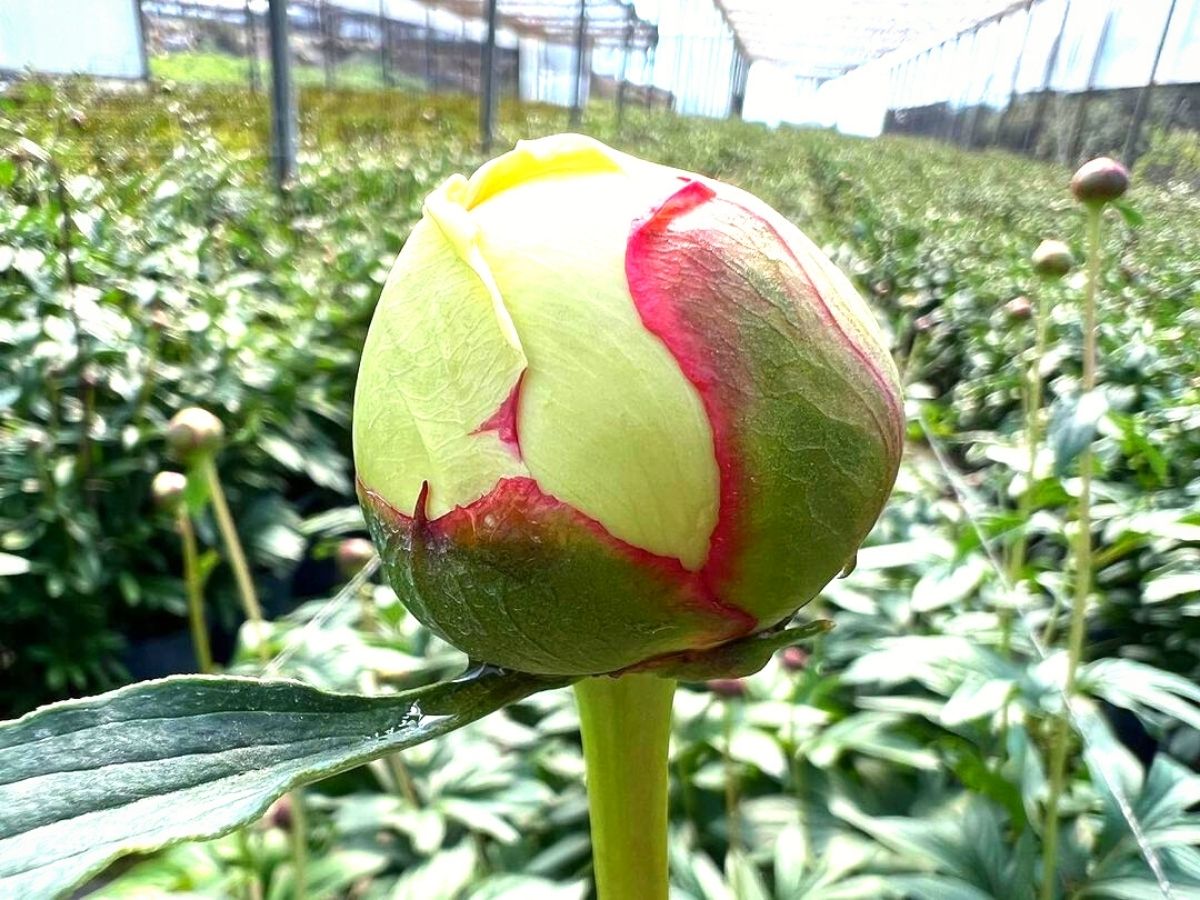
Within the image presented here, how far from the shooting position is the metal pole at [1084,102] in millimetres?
1870

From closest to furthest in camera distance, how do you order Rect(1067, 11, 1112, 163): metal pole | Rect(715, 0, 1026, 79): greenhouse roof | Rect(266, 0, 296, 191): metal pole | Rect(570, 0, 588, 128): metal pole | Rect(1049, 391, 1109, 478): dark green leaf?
Rect(1049, 391, 1109, 478): dark green leaf < Rect(1067, 11, 1112, 163): metal pole < Rect(266, 0, 296, 191): metal pole < Rect(570, 0, 588, 128): metal pole < Rect(715, 0, 1026, 79): greenhouse roof

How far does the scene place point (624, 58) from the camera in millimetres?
6008

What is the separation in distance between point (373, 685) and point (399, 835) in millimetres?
111

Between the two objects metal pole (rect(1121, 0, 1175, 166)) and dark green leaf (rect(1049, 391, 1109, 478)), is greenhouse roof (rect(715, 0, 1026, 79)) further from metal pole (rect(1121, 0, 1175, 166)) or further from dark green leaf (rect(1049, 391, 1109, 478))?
dark green leaf (rect(1049, 391, 1109, 478))

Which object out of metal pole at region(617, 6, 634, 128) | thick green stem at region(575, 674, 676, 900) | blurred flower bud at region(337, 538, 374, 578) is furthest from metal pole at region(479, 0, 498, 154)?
thick green stem at region(575, 674, 676, 900)

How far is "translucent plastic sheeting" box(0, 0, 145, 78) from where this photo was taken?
1.71 m

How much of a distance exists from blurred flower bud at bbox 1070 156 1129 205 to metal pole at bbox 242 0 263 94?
223 cm

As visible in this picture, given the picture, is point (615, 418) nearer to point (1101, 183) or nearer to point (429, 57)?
point (1101, 183)

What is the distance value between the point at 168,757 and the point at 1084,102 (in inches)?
86.3

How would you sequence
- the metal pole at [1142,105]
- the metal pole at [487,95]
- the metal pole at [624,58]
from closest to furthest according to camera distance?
the metal pole at [1142,105] < the metal pole at [487,95] < the metal pole at [624,58]

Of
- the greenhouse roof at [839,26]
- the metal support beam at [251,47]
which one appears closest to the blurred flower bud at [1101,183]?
the metal support beam at [251,47]

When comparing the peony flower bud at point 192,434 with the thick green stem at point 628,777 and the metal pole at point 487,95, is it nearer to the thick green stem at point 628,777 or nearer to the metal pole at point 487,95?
the thick green stem at point 628,777

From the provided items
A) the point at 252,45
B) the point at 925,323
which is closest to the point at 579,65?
the point at 252,45

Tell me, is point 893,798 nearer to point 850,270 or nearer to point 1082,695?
point 1082,695
